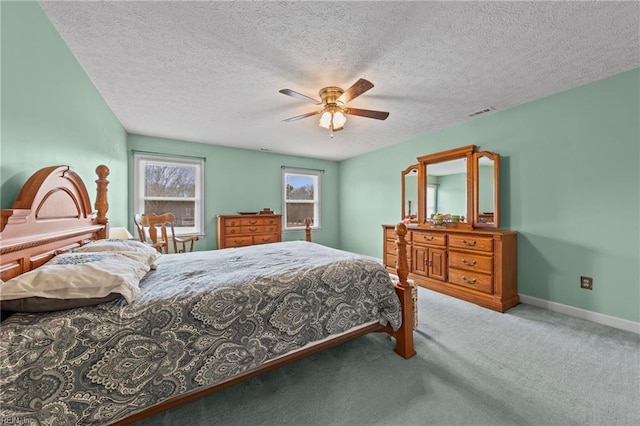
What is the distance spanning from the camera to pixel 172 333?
1.17 metres

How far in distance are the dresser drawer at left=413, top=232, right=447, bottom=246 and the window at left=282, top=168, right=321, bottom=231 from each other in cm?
271

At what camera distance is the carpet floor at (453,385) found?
54.0 inches

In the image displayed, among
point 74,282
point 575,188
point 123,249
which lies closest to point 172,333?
point 74,282

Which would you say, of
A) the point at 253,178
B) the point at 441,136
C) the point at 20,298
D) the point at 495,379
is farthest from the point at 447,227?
the point at 20,298

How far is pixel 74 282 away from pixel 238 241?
3431 mm

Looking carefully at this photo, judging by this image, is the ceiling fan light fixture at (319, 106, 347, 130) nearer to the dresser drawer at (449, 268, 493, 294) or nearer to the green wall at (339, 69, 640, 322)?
the green wall at (339, 69, 640, 322)

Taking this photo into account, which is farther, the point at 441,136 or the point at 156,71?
the point at 441,136

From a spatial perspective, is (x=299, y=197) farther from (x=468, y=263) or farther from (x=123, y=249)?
(x=123, y=249)

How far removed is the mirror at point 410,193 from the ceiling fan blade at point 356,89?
2.24 m

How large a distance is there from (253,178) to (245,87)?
2.68m

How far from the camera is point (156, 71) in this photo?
2.22 m

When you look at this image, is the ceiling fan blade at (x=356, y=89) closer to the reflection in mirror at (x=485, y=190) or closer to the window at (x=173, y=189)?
the reflection in mirror at (x=485, y=190)

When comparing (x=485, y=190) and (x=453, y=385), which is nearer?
(x=453, y=385)

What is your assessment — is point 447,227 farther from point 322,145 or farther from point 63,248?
point 63,248
